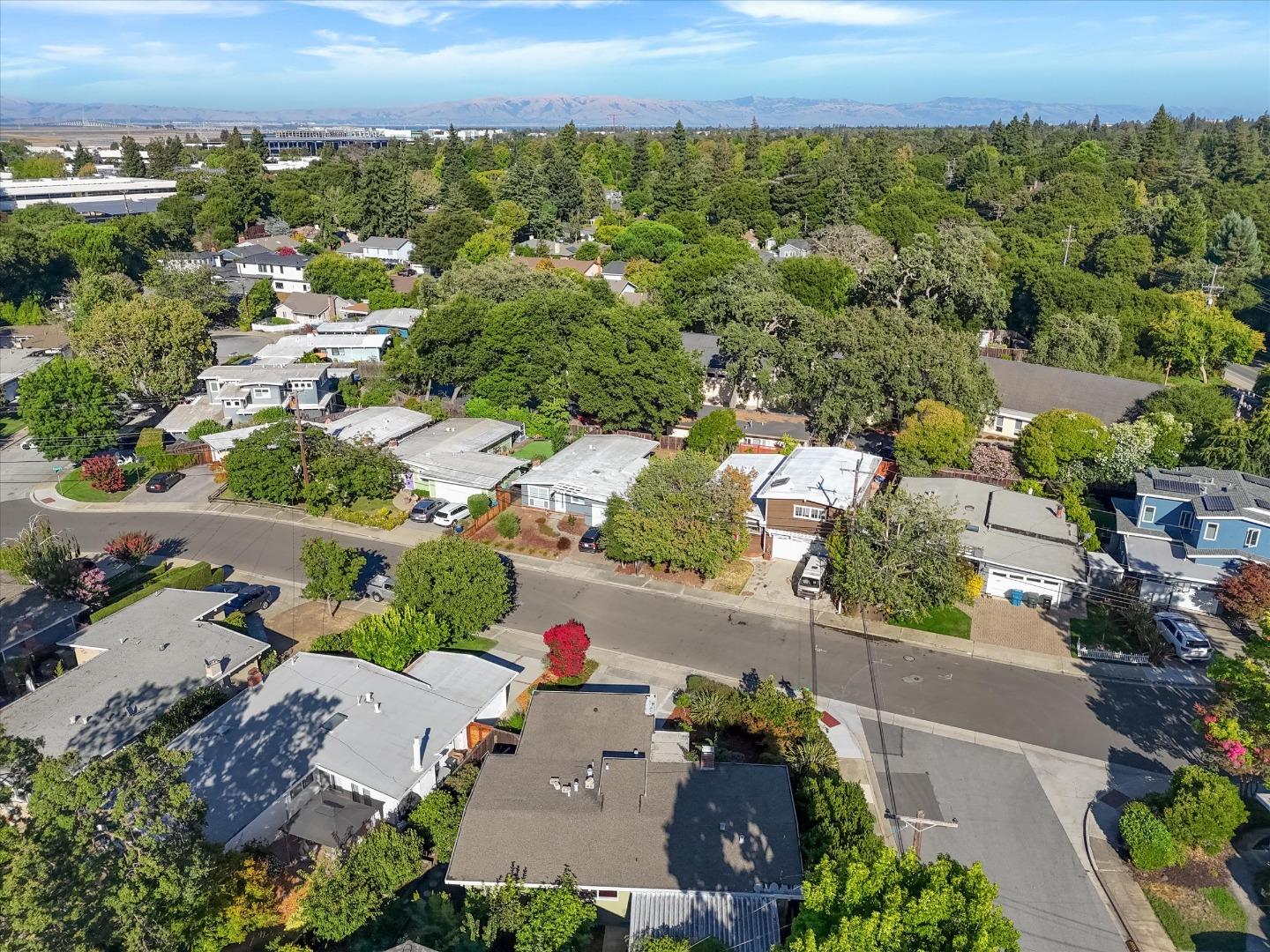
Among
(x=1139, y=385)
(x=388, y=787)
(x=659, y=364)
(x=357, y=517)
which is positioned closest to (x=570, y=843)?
(x=388, y=787)

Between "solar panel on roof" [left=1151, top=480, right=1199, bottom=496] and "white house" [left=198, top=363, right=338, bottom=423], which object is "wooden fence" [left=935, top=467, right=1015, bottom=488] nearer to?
"solar panel on roof" [left=1151, top=480, right=1199, bottom=496]

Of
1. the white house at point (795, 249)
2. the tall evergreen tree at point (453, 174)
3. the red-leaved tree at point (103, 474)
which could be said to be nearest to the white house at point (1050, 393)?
the white house at point (795, 249)

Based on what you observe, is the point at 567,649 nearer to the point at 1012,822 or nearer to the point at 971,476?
the point at 1012,822

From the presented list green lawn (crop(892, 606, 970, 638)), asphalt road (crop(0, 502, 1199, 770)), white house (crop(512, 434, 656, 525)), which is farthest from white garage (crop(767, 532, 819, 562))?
white house (crop(512, 434, 656, 525))

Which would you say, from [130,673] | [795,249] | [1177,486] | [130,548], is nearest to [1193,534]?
[1177,486]

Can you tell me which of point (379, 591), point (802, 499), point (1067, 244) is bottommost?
point (379, 591)

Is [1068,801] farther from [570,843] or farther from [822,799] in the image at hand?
[570,843]
